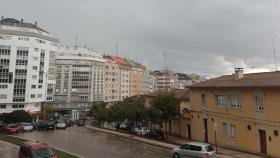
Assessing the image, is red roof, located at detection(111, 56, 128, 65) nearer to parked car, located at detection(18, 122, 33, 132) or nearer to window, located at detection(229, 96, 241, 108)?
parked car, located at detection(18, 122, 33, 132)

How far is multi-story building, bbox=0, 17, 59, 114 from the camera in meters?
83.4

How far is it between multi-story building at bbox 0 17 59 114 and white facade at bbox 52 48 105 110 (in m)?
22.4

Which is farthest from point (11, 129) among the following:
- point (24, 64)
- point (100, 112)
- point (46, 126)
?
point (24, 64)

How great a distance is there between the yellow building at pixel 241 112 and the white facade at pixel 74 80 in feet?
277

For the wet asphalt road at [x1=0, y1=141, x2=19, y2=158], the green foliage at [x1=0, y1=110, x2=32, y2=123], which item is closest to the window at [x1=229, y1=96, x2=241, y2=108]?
the wet asphalt road at [x1=0, y1=141, x2=19, y2=158]

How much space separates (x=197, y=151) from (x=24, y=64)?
7448 cm

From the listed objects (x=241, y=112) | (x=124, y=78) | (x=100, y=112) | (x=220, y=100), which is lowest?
(x=100, y=112)

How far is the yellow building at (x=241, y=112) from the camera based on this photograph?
2675cm

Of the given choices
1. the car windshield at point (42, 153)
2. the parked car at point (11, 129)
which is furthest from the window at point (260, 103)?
the parked car at point (11, 129)

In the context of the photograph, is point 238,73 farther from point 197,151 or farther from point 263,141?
point 197,151

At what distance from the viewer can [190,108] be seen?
1594 inches

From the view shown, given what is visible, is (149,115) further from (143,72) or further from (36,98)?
(143,72)

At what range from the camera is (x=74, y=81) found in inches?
4668

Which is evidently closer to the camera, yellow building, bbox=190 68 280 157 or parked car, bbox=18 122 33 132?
yellow building, bbox=190 68 280 157
